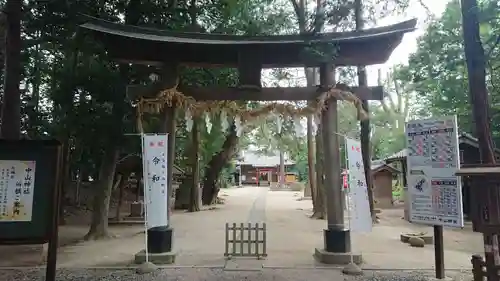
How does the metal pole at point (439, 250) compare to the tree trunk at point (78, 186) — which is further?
the tree trunk at point (78, 186)

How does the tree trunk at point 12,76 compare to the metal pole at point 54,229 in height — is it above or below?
above

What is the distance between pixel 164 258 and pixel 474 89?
20.0 feet

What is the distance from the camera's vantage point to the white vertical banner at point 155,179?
6.56 m

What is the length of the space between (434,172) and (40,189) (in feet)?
18.6

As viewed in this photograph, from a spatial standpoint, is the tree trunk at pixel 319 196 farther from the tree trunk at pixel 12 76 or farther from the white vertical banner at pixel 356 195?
the tree trunk at pixel 12 76

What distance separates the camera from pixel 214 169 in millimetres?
21906

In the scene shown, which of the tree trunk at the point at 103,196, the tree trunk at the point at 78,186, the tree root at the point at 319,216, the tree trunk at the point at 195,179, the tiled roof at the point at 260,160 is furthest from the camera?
the tiled roof at the point at 260,160

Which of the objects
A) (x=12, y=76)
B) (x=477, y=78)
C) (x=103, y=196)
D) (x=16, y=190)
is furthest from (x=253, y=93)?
(x=103, y=196)

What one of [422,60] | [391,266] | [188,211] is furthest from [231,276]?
[188,211]

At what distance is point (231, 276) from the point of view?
19.8ft

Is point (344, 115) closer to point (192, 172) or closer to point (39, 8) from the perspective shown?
point (192, 172)

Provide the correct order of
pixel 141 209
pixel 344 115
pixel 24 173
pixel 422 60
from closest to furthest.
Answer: pixel 24 173
pixel 422 60
pixel 141 209
pixel 344 115

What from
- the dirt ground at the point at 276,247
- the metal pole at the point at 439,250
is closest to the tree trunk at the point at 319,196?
the dirt ground at the point at 276,247

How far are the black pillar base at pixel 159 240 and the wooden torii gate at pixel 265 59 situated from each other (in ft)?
0.07
